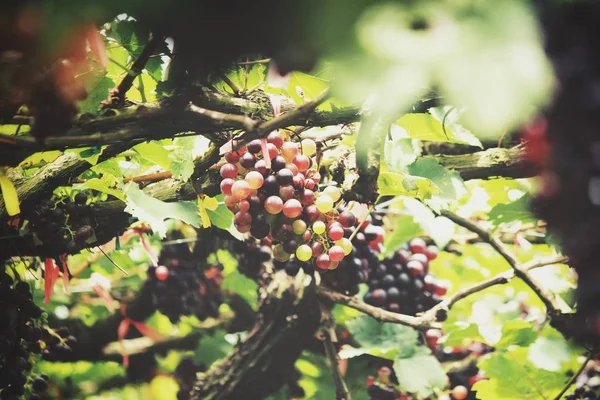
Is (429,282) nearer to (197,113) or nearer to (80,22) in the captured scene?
(197,113)

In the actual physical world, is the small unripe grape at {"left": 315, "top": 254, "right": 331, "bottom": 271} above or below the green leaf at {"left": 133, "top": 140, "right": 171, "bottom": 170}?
below

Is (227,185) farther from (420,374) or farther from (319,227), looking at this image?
(420,374)

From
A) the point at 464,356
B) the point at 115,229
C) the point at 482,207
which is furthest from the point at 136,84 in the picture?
the point at 464,356

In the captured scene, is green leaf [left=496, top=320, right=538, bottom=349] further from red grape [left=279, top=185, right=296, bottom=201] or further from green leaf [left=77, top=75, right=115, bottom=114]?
green leaf [left=77, top=75, right=115, bottom=114]

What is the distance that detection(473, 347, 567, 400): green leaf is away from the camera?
1.56 m

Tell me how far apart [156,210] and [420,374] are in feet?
3.29

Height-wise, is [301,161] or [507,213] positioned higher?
[301,161]

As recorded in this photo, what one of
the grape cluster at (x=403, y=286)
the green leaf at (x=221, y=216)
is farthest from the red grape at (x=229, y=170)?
the grape cluster at (x=403, y=286)

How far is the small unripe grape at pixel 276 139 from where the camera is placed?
1.16 metres

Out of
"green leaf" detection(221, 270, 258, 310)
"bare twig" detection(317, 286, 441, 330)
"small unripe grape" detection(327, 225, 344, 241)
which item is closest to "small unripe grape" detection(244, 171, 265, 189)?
"small unripe grape" detection(327, 225, 344, 241)

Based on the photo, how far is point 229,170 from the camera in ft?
3.86

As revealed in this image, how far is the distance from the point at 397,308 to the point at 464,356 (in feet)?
1.29

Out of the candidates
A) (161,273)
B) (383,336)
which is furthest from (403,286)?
(161,273)

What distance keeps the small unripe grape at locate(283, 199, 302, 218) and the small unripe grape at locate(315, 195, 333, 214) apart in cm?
5
